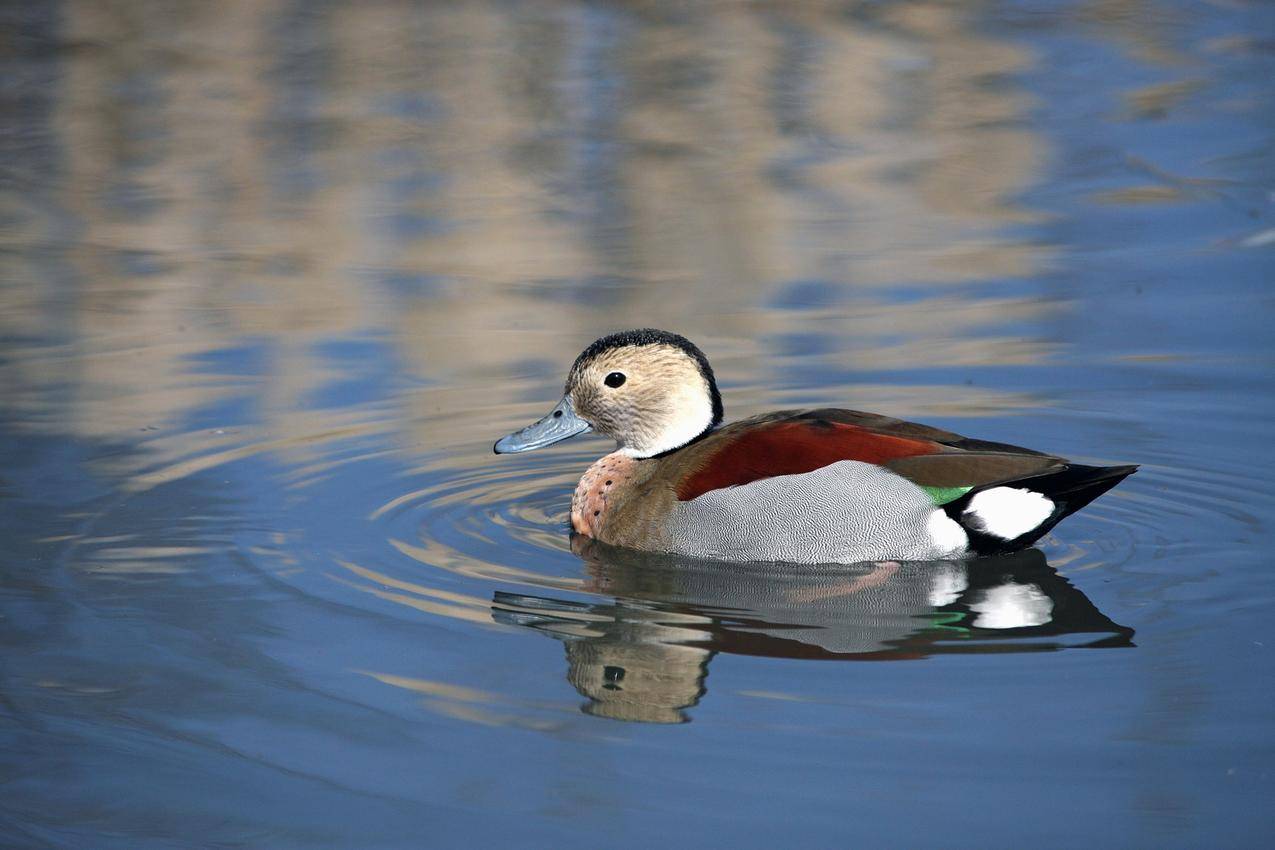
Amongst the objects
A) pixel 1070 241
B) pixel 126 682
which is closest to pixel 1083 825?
pixel 126 682

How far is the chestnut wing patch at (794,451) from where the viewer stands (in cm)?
679

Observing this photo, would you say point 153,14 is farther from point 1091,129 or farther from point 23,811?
point 23,811

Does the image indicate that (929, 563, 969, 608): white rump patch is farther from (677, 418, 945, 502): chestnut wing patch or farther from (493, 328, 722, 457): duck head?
(493, 328, 722, 457): duck head

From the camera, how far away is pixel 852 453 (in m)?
6.80

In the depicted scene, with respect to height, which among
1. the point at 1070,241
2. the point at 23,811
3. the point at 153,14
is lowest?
the point at 23,811

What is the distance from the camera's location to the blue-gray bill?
7.62 m

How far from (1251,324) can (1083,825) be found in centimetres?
580

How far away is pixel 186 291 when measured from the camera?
11.1m

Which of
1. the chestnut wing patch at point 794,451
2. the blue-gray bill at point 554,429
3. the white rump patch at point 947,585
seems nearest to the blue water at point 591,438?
the white rump patch at point 947,585

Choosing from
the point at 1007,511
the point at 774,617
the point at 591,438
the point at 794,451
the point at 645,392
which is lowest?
the point at 774,617

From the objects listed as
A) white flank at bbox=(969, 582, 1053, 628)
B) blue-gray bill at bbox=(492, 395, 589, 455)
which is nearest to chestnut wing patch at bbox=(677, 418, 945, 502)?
white flank at bbox=(969, 582, 1053, 628)

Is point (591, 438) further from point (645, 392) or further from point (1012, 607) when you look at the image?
point (1012, 607)

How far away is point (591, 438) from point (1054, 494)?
2950 millimetres

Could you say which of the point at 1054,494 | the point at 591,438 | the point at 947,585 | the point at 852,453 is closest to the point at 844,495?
the point at 852,453
